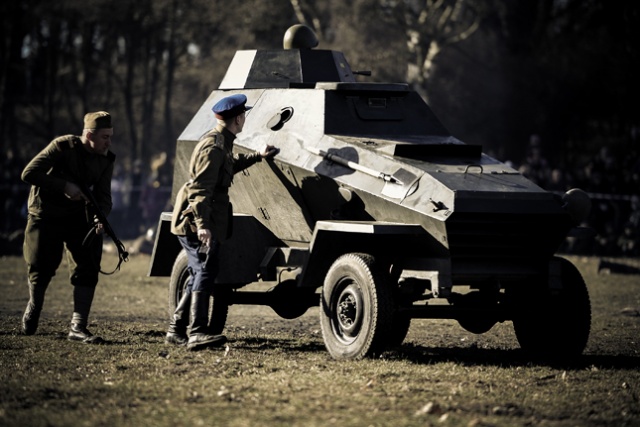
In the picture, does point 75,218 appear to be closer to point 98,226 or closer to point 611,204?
point 98,226

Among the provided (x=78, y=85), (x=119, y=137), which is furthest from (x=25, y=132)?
(x=119, y=137)

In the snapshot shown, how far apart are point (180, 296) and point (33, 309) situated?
130 cm

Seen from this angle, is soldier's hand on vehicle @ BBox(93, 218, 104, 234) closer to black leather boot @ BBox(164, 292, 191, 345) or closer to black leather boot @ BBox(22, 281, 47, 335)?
black leather boot @ BBox(22, 281, 47, 335)

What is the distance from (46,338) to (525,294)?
4.14m

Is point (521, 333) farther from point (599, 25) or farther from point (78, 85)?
point (78, 85)

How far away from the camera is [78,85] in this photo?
51.8 meters

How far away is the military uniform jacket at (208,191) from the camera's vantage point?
1099 cm

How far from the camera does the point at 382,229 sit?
1027 cm

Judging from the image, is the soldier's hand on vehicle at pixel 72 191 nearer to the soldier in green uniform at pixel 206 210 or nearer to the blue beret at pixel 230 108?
the soldier in green uniform at pixel 206 210

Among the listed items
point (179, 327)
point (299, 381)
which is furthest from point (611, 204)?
point (299, 381)

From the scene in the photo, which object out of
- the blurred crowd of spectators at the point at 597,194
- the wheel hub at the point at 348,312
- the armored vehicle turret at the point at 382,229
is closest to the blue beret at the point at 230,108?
the armored vehicle turret at the point at 382,229

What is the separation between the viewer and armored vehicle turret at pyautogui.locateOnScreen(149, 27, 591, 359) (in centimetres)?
1049

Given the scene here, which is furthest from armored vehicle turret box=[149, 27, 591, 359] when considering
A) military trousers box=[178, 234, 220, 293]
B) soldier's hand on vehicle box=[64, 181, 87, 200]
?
soldier's hand on vehicle box=[64, 181, 87, 200]

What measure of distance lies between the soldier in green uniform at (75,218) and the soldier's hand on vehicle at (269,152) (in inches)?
52.6
